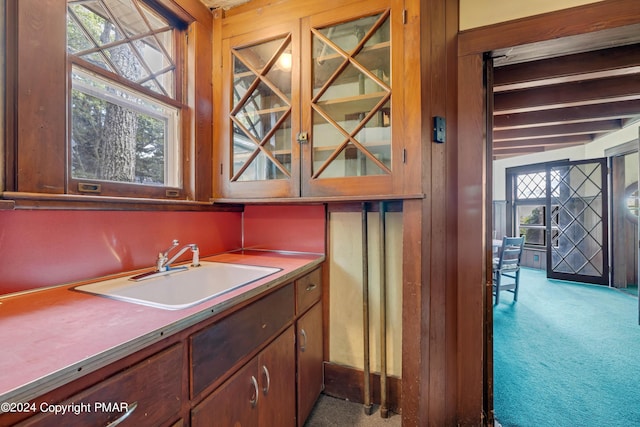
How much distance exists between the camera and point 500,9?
1343 mm

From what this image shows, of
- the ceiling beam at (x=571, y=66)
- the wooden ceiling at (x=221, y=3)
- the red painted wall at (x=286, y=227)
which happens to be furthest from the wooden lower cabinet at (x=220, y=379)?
the ceiling beam at (x=571, y=66)

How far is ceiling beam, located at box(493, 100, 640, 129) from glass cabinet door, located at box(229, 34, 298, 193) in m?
2.65

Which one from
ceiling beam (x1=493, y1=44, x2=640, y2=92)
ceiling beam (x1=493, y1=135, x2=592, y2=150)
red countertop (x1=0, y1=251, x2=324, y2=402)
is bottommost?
red countertop (x1=0, y1=251, x2=324, y2=402)

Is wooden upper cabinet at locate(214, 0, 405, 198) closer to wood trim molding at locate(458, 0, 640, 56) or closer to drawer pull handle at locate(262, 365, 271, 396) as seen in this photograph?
wood trim molding at locate(458, 0, 640, 56)

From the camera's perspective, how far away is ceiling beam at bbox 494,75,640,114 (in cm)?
232

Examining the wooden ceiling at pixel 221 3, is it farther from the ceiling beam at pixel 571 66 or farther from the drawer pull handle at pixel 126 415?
the drawer pull handle at pixel 126 415

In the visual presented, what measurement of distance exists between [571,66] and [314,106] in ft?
5.82

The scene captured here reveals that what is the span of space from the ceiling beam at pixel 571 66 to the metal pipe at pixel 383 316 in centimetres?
134

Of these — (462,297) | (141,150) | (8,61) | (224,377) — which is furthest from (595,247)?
(8,61)

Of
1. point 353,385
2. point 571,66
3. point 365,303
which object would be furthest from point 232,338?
point 571,66

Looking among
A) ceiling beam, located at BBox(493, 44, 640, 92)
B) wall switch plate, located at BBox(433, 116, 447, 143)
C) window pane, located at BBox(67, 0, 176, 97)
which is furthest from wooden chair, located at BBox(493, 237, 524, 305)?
window pane, located at BBox(67, 0, 176, 97)

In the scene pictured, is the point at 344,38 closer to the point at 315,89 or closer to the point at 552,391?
the point at 315,89

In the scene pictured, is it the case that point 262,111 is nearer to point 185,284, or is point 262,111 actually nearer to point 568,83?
point 185,284

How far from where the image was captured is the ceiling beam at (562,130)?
3.63 metres
